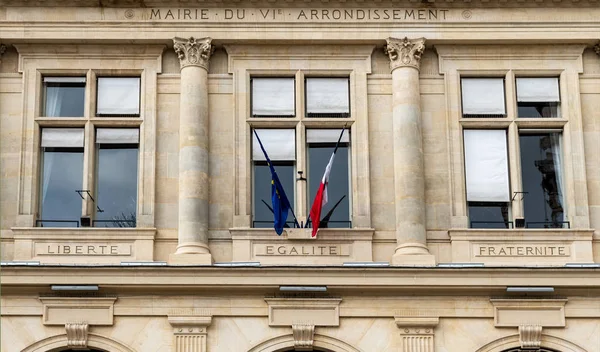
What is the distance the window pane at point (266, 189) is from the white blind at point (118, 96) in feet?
10.8

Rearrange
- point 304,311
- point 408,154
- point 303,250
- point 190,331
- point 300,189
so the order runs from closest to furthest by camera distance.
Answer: point 190,331
point 304,311
point 303,250
point 408,154
point 300,189

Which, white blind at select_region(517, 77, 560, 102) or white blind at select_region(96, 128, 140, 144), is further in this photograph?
white blind at select_region(517, 77, 560, 102)

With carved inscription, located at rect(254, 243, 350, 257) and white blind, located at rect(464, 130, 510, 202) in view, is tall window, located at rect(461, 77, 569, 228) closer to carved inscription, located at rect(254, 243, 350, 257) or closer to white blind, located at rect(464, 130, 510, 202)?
white blind, located at rect(464, 130, 510, 202)

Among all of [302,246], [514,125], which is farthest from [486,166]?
[302,246]

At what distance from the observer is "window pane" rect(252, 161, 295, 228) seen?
3381cm

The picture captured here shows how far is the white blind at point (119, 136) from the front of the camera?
3431 centimetres

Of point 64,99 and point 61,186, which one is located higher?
point 64,99

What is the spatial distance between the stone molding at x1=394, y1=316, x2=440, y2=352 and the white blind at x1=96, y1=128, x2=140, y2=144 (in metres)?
7.61

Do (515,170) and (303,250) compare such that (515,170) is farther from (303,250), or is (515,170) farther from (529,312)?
(303,250)

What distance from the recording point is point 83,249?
3309 cm

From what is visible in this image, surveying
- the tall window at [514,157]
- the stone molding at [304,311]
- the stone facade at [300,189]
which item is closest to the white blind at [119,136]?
the stone facade at [300,189]

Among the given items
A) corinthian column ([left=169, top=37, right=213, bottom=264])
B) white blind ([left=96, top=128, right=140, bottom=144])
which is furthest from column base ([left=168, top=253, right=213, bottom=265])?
white blind ([left=96, top=128, right=140, bottom=144])

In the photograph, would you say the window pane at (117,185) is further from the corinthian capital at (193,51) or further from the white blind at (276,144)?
the white blind at (276,144)

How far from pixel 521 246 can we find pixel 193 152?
7.88 m
